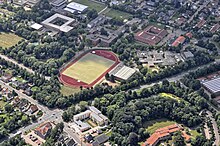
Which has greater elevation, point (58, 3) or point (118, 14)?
point (118, 14)

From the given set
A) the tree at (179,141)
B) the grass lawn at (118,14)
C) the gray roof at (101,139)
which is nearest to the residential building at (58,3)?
the grass lawn at (118,14)

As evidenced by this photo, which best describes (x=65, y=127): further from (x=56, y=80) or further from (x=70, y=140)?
(x=56, y=80)

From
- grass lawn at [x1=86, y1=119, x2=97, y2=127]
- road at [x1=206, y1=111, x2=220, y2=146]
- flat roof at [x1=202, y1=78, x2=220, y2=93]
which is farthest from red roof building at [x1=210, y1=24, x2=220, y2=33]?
grass lawn at [x1=86, y1=119, x2=97, y2=127]

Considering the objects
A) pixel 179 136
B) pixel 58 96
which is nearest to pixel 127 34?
pixel 58 96

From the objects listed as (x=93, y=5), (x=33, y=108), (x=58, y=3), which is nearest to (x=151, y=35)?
(x=93, y=5)

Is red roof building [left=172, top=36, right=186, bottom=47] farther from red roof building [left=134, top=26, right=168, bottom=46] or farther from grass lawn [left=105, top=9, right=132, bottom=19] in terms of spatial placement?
grass lawn [left=105, top=9, right=132, bottom=19]

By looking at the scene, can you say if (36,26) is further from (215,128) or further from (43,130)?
(215,128)

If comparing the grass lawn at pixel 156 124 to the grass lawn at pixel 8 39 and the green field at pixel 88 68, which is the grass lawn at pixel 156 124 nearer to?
the green field at pixel 88 68
